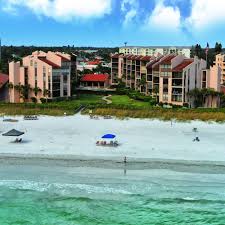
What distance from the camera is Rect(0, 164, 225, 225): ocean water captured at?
977 inches

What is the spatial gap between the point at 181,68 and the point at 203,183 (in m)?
37.3

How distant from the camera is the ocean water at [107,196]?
81.5 ft

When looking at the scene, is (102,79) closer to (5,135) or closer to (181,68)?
(181,68)

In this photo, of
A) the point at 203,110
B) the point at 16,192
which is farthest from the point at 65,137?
the point at 203,110

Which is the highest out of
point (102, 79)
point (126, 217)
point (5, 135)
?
point (102, 79)

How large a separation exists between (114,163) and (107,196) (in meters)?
Result: 6.67

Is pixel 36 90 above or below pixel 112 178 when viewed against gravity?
above

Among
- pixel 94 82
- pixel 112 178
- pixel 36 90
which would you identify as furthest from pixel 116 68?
pixel 112 178

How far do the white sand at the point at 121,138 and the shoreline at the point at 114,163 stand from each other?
83 cm

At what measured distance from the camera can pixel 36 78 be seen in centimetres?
6894

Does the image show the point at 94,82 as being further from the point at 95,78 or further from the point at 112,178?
the point at 112,178

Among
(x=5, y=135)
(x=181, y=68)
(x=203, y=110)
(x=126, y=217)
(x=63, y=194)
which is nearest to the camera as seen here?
(x=126, y=217)

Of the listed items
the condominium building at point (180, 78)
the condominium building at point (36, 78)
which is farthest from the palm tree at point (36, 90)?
the condominium building at point (180, 78)

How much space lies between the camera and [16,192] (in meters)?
28.6
